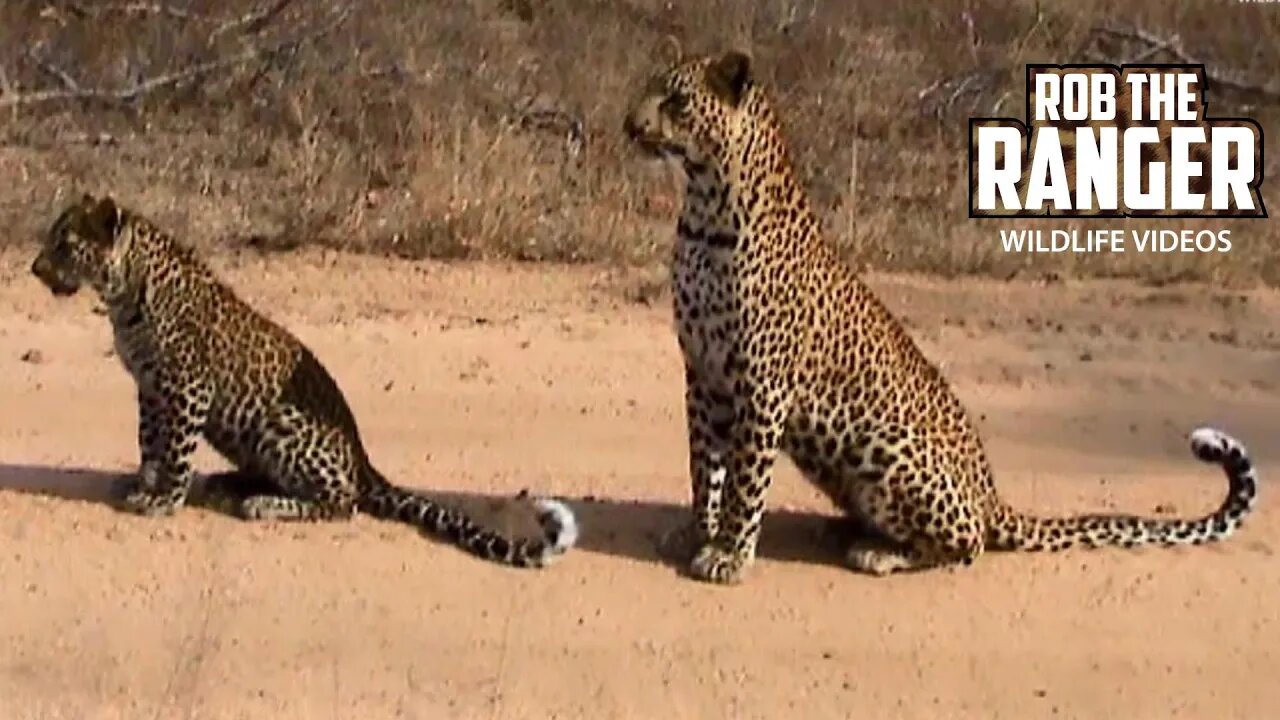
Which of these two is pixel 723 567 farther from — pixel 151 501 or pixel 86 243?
pixel 86 243

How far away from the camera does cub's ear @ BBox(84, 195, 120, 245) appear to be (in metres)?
7.41

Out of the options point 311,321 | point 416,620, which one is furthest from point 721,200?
point 311,321

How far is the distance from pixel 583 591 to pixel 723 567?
1.42 ft

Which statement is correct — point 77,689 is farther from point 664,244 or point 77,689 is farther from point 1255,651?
point 664,244

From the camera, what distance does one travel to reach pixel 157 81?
14.3 meters

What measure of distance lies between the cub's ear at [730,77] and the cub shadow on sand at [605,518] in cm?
146

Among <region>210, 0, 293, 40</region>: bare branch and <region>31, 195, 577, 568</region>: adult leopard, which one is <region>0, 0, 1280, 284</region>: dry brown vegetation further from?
<region>31, 195, 577, 568</region>: adult leopard

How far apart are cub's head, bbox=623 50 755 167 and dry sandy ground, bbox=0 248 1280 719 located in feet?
4.29

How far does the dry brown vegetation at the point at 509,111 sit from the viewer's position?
12047 mm

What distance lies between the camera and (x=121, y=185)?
12703 millimetres

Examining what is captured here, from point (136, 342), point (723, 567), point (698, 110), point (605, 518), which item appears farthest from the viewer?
point (605, 518)

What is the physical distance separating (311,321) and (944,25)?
7784 mm

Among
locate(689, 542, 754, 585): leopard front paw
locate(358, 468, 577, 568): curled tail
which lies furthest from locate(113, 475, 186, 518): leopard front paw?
locate(689, 542, 754, 585): leopard front paw

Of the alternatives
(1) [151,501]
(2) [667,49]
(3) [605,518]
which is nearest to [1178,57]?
(2) [667,49]
